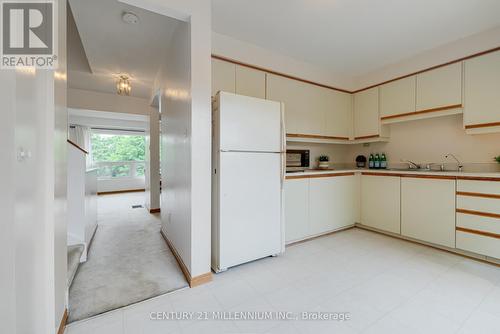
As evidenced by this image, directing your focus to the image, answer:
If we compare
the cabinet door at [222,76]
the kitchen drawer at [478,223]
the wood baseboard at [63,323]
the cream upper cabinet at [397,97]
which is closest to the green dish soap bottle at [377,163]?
the cream upper cabinet at [397,97]

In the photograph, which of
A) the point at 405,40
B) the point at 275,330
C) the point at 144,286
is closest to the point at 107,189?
the point at 144,286

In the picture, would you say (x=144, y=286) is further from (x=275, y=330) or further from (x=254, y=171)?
(x=254, y=171)

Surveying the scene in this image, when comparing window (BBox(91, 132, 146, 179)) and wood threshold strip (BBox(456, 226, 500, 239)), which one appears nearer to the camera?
wood threshold strip (BBox(456, 226, 500, 239))

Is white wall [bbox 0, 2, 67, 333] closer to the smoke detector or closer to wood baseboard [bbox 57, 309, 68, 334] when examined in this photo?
wood baseboard [bbox 57, 309, 68, 334]

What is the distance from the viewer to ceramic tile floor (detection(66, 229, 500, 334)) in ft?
4.58

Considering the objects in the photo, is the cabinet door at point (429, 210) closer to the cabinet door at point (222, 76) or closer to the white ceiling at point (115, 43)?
the cabinet door at point (222, 76)

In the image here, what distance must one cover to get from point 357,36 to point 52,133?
3099 millimetres

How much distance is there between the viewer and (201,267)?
189 centimetres

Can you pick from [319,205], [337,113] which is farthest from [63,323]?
[337,113]

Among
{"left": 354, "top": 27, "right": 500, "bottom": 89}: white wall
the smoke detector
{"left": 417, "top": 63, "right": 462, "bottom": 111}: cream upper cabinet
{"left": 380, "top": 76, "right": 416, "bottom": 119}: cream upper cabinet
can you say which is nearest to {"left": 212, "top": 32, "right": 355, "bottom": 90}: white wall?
{"left": 354, "top": 27, "right": 500, "bottom": 89}: white wall

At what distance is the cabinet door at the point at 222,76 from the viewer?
8.07ft

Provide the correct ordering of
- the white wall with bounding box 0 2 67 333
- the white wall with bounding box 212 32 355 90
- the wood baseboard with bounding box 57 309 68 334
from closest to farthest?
the white wall with bounding box 0 2 67 333 < the wood baseboard with bounding box 57 309 68 334 < the white wall with bounding box 212 32 355 90

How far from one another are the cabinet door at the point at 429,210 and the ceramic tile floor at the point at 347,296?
211mm

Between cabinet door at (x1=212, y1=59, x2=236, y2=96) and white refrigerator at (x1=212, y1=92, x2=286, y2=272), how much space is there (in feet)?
1.56
